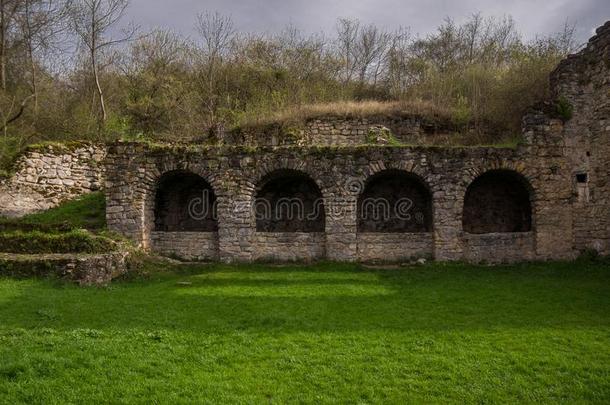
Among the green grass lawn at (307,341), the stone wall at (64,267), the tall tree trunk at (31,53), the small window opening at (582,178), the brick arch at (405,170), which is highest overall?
the tall tree trunk at (31,53)

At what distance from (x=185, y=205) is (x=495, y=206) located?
10.1 meters

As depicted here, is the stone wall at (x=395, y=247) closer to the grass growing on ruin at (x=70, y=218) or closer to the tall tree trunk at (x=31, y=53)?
the grass growing on ruin at (x=70, y=218)

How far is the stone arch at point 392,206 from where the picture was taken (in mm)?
15320

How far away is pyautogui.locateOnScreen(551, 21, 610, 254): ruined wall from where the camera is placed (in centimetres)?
1241

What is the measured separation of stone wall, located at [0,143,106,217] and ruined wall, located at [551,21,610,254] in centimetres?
1574

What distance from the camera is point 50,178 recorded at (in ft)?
53.8

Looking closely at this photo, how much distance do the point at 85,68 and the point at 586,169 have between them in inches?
891

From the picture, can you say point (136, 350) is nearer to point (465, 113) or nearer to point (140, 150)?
point (140, 150)

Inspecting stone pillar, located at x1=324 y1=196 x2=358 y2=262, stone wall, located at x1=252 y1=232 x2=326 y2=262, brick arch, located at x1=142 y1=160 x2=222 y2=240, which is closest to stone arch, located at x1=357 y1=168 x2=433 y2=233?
stone pillar, located at x1=324 y1=196 x2=358 y2=262

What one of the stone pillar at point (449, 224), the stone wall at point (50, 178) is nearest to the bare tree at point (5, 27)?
the stone wall at point (50, 178)

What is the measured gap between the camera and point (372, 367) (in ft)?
19.8

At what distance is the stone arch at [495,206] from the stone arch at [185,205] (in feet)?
27.3

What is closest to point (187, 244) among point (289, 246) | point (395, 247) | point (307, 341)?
point (289, 246)

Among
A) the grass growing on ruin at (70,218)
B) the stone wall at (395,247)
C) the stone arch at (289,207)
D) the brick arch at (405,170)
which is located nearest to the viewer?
the grass growing on ruin at (70,218)
